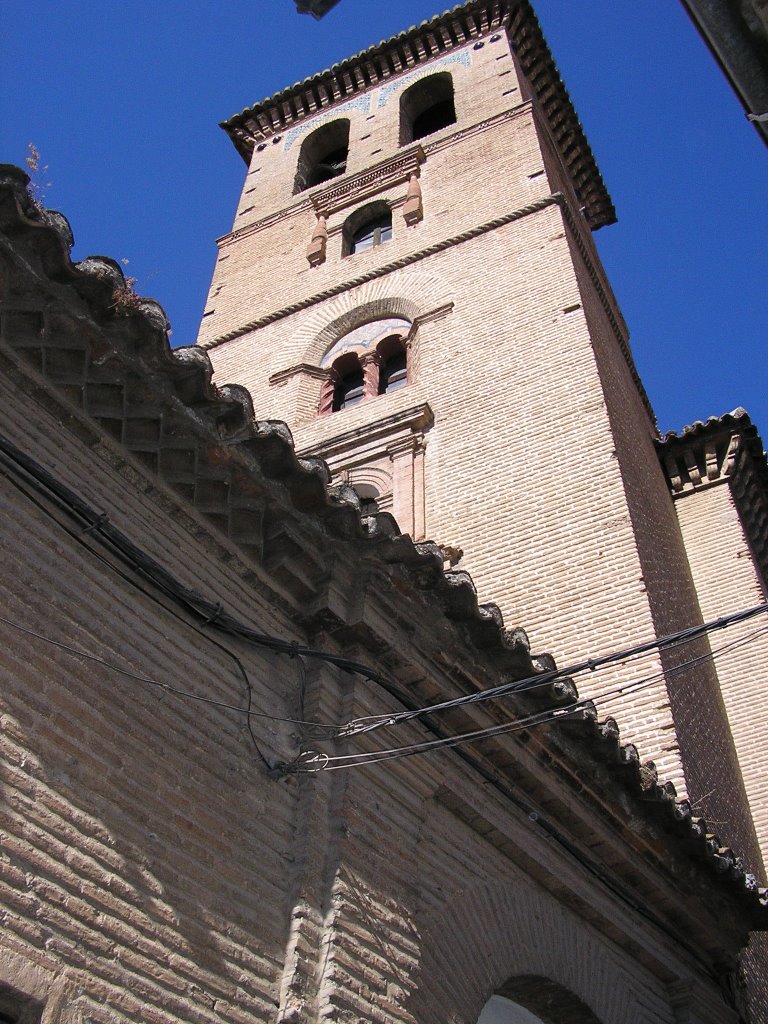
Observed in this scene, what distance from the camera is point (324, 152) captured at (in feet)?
64.9

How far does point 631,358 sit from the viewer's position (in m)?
15.7

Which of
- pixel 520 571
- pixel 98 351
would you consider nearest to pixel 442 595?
pixel 98 351

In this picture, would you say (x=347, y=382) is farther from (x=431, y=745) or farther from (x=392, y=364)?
(x=431, y=745)

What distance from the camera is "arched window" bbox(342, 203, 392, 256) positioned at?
15500 millimetres

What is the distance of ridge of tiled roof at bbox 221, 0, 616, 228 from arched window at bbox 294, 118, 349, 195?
749mm

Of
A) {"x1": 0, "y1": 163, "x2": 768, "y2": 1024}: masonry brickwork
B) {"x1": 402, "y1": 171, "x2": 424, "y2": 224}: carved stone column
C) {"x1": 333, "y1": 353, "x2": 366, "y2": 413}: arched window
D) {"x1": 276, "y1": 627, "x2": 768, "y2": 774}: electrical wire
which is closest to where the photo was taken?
{"x1": 0, "y1": 163, "x2": 768, "y2": 1024}: masonry brickwork

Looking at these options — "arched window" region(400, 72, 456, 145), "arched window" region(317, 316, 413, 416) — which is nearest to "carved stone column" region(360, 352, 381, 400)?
"arched window" region(317, 316, 413, 416)

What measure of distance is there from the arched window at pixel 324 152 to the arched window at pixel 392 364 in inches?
277

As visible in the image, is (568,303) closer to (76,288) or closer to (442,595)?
(442,595)

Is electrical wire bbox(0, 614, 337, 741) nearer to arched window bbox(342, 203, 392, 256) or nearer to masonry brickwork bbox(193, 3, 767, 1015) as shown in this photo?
masonry brickwork bbox(193, 3, 767, 1015)

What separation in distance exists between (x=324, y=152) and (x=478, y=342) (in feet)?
31.2

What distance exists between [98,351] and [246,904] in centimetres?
211

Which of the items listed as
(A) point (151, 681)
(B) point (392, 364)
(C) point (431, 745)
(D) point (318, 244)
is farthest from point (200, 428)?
(D) point (318, 244)

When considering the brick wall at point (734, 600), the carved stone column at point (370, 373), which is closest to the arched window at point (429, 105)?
the carved stone column at point (370, 373)
